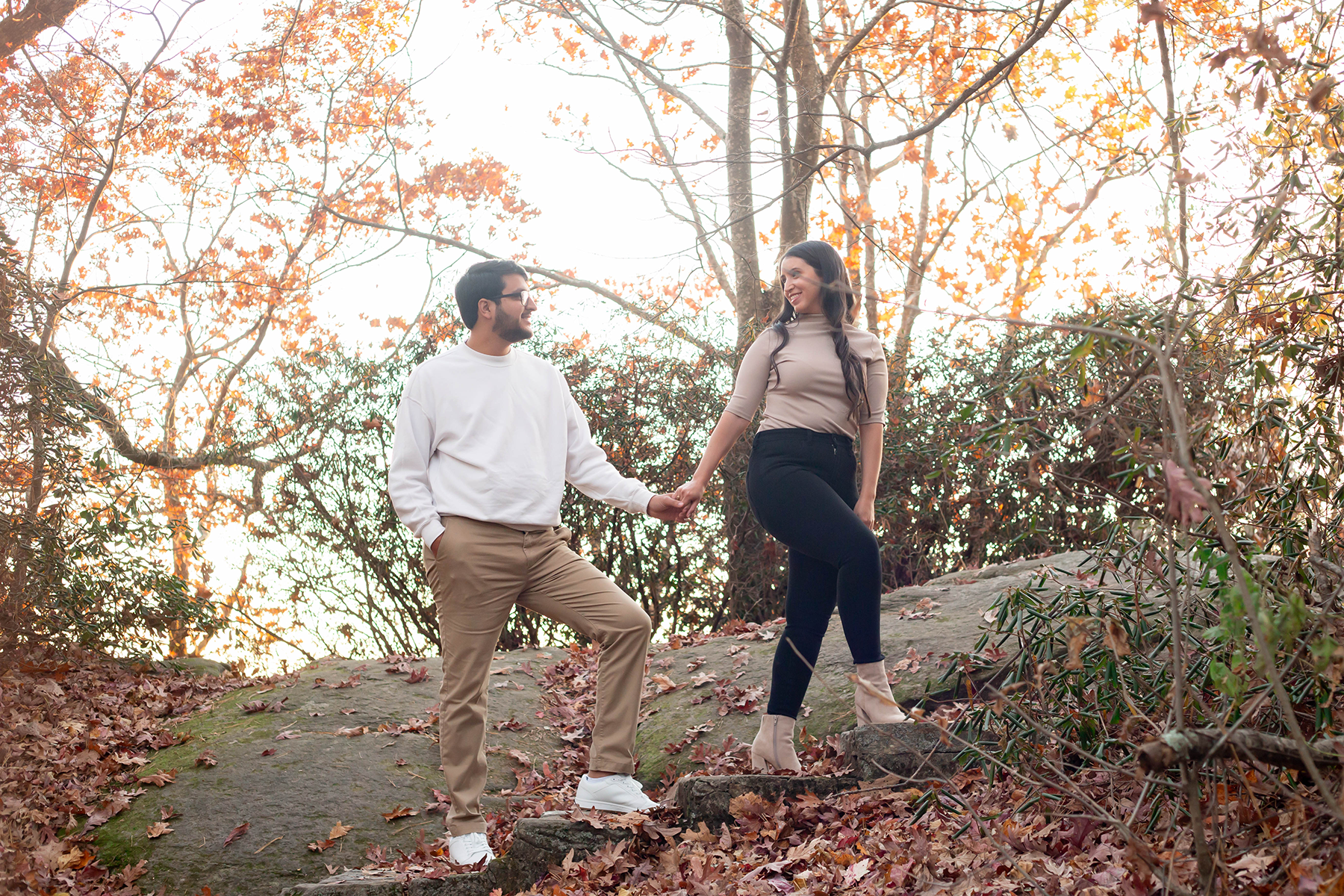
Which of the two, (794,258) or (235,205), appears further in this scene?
(235,205)

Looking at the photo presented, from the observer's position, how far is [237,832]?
197 inches

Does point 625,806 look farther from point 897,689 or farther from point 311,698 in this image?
point 311,698

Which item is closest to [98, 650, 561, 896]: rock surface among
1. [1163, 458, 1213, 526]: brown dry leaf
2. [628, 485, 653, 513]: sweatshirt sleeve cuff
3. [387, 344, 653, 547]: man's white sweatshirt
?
[387, 344, 653, 547]: man's white sweatshirt

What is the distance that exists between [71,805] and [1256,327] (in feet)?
20.3

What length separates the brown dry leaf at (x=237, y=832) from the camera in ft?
16.3

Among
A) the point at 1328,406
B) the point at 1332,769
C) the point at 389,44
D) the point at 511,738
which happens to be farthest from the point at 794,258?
the point at 389,44

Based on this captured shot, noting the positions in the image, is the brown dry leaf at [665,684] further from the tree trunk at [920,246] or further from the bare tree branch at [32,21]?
the bare tree branch at [32,21]

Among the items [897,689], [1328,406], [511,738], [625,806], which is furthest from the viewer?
[511,738]

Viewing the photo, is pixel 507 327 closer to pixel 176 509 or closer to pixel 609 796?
pixel 609 796

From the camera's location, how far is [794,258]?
14.3 ft

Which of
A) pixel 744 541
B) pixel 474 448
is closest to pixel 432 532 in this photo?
pixel 474 448

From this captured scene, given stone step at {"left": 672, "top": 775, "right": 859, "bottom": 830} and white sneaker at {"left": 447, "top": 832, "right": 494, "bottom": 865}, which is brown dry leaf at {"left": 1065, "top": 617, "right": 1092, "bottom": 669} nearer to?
stone step at {"left": 672, "top": 775, "right": 859, "bottom": 830}

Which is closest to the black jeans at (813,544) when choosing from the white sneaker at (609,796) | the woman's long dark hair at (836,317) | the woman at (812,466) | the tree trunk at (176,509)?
the woman at (812,466)

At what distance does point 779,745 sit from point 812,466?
4.10 ft
